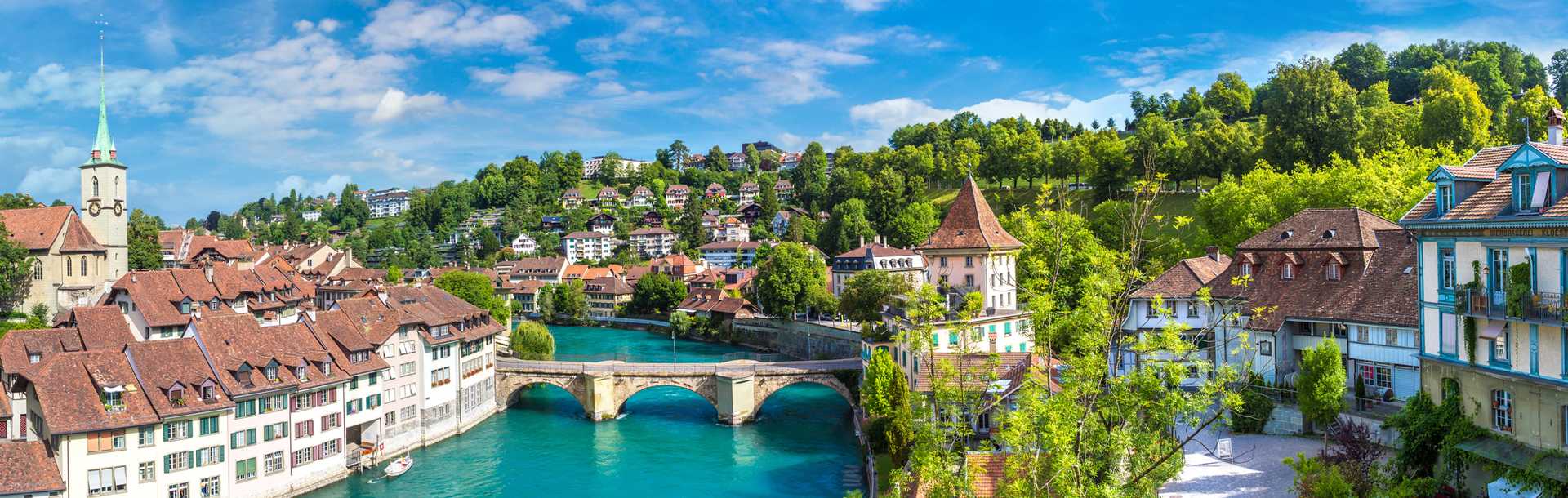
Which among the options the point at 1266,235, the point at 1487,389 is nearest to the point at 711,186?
the point at 1266,235

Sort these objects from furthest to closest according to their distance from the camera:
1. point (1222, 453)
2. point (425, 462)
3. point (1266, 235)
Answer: point (425, 462)
point (1266, 235)
point (1222, 453)

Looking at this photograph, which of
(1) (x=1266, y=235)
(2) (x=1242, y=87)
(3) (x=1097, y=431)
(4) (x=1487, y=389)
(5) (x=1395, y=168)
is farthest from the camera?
(2) (x=1242, y=87)

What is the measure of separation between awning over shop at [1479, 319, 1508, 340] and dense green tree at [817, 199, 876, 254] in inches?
2929

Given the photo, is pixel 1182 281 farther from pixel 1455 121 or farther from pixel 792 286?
pixel 792 286

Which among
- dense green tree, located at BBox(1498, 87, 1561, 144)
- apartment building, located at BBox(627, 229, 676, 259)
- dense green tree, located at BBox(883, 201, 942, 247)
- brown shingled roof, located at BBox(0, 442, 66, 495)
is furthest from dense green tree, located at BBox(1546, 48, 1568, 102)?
brown shingled roof, located at BBox(0, 442, 66, 495)

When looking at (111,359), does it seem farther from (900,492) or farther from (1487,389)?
(1487,389)

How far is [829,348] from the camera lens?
215 ft

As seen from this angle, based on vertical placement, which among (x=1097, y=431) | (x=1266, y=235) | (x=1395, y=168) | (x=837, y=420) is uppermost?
(x=1395, y=168)

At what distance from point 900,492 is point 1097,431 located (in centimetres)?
428

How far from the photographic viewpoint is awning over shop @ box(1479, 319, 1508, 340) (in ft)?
64.0

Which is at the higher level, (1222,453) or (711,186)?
(711,186)

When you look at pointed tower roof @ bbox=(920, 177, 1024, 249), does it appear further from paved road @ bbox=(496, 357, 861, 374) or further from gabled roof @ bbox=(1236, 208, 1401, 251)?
gabled roof @ bbox=(1236, 208, 1401, 251)

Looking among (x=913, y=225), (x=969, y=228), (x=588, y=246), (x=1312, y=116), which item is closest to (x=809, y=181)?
(x=588, y=246)

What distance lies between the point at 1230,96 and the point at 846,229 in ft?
140
